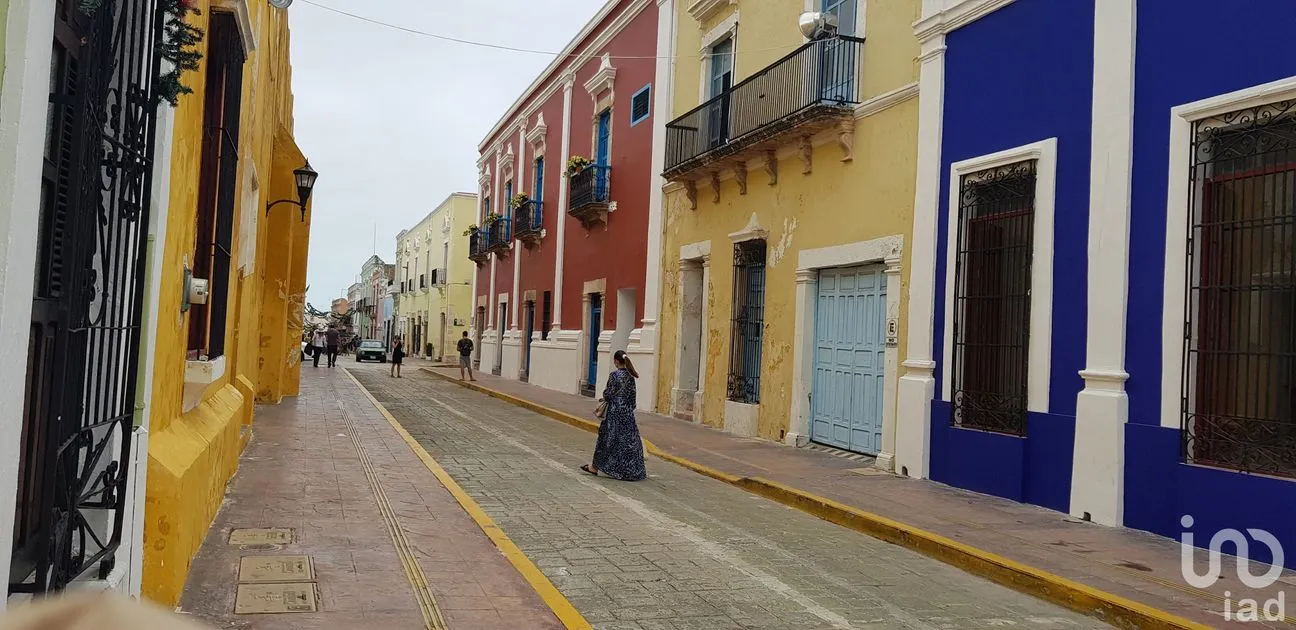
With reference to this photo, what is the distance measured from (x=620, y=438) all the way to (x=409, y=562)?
4315 millimetres

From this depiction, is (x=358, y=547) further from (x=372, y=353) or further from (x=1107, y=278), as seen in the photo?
(x=372, y=353)

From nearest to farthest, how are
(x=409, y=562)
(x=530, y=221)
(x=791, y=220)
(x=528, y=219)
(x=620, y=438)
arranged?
(x=409, y=562) → (x=620, y=438) → (x=791, y=220) → (x=530, y=221) → (x=528, y=219)

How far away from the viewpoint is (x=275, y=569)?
5738 mm

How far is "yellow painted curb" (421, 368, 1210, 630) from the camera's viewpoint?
5539 mm

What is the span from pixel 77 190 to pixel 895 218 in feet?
31.9

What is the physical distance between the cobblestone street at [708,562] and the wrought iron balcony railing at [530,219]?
55.4 ft

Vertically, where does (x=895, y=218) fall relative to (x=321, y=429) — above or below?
above

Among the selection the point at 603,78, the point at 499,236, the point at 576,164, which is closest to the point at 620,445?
the point at 576,164

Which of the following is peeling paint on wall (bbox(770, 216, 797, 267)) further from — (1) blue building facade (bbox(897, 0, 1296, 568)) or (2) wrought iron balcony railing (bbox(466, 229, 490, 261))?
(2) wrought iron balcony railing (bbox(466, 229, 490, 261))

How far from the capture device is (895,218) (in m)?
11.5

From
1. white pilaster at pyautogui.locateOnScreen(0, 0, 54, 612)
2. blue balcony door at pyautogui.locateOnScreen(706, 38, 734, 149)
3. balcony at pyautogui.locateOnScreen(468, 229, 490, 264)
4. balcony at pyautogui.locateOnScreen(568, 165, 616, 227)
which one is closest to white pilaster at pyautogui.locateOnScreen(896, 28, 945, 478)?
blue balcony door at pyautogui.locateOnScreen(706, 38, 734, 149)

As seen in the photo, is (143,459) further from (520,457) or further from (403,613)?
(520,457)

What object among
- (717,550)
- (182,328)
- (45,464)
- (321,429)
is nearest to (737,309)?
(321,429)

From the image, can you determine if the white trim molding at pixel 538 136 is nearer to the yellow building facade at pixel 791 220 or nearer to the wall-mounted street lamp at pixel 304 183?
the yellow building facade at pixel 791 220
